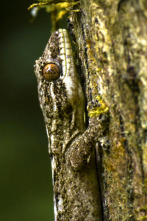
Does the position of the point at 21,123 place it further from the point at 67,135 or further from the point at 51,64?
the point at 51,64

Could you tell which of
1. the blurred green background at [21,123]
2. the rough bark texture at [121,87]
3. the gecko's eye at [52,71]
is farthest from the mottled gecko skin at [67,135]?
the blurred green background at [21,123]

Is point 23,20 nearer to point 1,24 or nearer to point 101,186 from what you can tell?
point 1,24

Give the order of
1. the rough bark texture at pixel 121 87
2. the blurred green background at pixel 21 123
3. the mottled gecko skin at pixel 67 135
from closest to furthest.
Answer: the rough bark texture at pixel 121 87
the mottled gecko skin at pixel 67 135
the blurred green background at pixel 21 123

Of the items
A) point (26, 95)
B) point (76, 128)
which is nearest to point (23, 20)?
point (26, 95)

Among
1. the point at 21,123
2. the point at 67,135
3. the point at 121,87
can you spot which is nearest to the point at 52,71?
the point at 67,135

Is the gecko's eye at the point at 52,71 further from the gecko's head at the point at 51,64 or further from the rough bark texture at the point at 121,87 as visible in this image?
the rough bark texture at the point at 121,87

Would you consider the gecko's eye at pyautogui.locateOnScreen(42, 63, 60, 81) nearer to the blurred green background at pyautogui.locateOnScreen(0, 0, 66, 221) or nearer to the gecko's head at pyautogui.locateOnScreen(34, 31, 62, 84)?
the gecko's head at pyautogui.locateOnScreen(34, 31, 62, 84)
